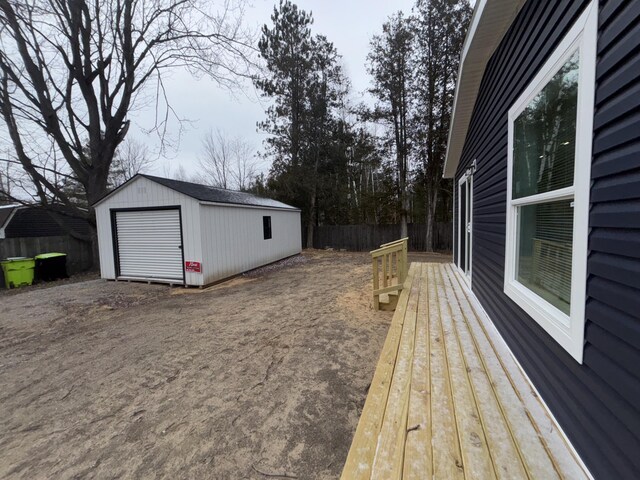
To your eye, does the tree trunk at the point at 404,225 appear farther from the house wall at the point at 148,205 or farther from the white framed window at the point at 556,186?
the white framed window at the point at 556,186

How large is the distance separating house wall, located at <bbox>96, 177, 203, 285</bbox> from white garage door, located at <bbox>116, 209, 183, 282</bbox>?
0.22 meters

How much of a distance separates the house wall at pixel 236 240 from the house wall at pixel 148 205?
19 cm

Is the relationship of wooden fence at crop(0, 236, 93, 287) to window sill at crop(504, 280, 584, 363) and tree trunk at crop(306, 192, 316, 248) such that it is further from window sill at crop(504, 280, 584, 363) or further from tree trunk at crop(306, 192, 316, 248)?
window sill at crop(504, 280, 584, 363)

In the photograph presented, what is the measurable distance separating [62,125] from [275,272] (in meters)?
8.87

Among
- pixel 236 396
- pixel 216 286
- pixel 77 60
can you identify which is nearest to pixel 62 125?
pixel 77 60

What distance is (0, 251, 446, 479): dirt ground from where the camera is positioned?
5.93 feet

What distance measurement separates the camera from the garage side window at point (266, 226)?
10344 millimetres

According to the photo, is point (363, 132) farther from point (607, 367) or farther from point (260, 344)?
point (607, 367)

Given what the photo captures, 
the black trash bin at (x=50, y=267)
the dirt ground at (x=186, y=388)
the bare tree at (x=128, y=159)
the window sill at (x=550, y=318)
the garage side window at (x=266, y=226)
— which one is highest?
the bare tree at (x=128, y=159)

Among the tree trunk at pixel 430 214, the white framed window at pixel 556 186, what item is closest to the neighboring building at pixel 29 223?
the white framed window at pixel 556 186

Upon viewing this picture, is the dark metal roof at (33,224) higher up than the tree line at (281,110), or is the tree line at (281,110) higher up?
the tree line at (281,110)

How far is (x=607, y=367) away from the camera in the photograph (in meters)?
1.03

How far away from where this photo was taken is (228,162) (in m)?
21.3

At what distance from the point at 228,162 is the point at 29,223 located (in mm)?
11809
